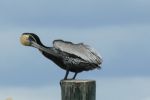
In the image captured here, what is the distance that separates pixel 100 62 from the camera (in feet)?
25.8

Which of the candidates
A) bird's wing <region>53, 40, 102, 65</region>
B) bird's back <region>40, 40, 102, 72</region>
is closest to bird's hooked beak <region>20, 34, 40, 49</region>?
bird's back <region>40, 40, 102, 72</region>

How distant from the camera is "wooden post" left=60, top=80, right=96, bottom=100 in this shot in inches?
237

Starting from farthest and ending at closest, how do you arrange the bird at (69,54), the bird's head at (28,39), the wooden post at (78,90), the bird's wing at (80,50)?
1. the bird's wing at (80,50)
2. the bird at (69,54)
3. the bird's head at (28,39)
4. the wooden post at (78,90)

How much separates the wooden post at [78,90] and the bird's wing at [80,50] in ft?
5.06

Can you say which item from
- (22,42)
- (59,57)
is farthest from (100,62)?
(22,42)

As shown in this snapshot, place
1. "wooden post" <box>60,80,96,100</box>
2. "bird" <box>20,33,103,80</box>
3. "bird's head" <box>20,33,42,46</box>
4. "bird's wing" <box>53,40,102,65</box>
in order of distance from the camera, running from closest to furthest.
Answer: "wooden post" <box>60,80,96,100</box>, "bird's head" <box>20,33,42,46</box>, "bird" <box>20,33,103,80</box>, "bird's wing" <box>53,40,102,65</box>

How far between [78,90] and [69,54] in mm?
2252

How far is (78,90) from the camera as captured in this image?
20.1ft

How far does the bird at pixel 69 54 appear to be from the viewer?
775 centimetres

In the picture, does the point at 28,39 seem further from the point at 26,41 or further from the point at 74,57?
the point at 74,57

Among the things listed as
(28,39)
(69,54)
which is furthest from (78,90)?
(69,54)

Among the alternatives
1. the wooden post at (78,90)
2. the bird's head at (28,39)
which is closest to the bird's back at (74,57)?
the bird's head at (28,39)

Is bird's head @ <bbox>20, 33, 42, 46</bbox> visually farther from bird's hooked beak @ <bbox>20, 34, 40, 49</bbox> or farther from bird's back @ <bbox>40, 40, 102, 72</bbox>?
bird's back @ <bbox>40, 40, 102, 72</bbox>

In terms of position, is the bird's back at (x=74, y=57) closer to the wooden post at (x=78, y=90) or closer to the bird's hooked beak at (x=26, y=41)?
the bird's hooked beak at (x=26, y=41)
